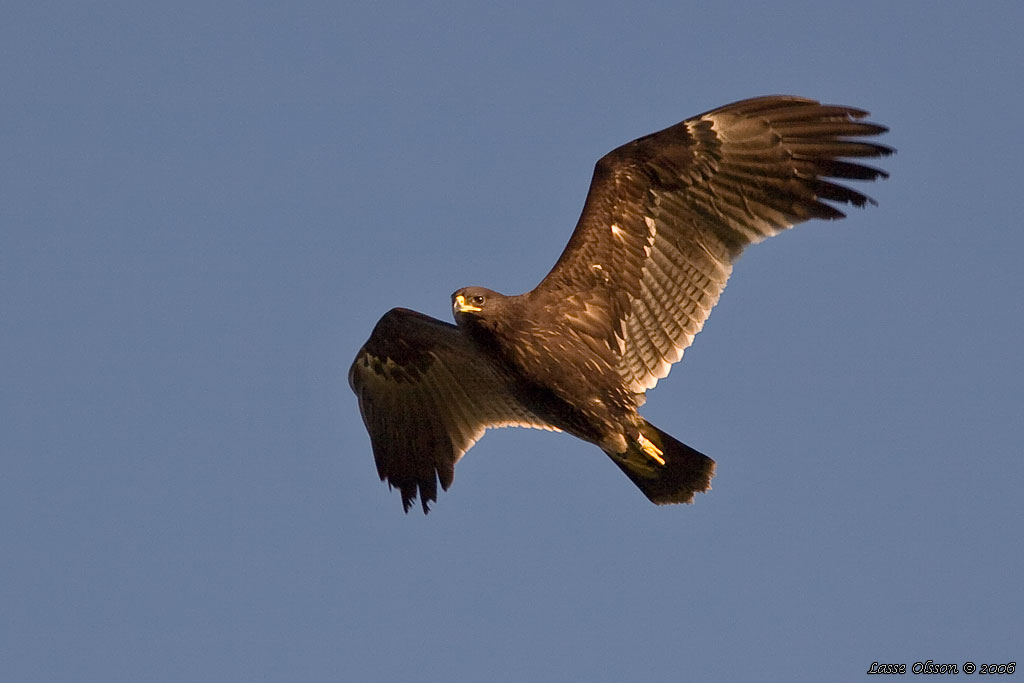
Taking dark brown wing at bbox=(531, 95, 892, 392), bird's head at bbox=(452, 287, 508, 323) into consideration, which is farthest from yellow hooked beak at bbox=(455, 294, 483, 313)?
dark brown wing at bbox=(531, 95, 892, 392)

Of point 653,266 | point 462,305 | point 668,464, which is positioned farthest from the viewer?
point 668,464

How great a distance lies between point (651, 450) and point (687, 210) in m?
2.07

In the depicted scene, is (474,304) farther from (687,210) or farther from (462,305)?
(687,210)

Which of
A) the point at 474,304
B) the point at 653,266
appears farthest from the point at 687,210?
the point at 474,304

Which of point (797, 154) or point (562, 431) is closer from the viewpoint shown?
point (797, 154)

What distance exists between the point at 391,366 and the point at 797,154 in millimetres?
4450

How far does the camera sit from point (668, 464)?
37.0ft

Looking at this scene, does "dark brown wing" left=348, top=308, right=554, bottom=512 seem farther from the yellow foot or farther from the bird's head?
the bird's head

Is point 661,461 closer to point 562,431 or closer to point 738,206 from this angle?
point 562,431

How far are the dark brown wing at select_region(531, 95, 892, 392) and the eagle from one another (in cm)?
1

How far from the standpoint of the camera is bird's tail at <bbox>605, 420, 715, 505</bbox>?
11.2 metres

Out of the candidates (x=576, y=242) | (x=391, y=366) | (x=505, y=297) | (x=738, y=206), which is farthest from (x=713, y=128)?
(x=391, y=366)

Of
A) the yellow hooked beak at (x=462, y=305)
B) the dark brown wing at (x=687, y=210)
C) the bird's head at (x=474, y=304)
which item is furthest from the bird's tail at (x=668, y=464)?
the yellow hooked beak at (x=462, y=305)

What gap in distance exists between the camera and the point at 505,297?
1070 centimetres
